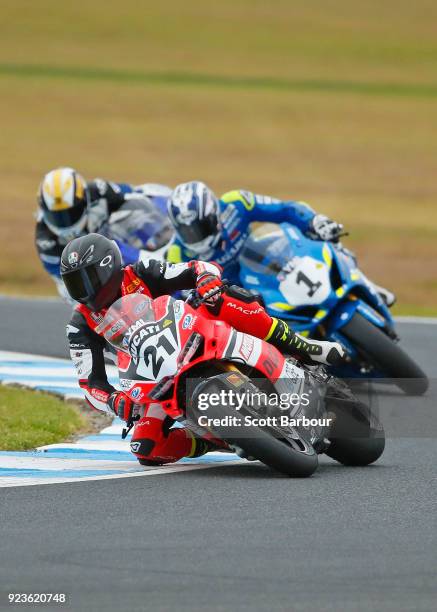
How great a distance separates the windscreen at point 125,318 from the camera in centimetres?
680

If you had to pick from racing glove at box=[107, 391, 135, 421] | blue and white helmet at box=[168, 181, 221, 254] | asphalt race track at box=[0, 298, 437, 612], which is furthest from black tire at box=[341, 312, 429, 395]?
racing glove at box=[107, 391, 135, 421]

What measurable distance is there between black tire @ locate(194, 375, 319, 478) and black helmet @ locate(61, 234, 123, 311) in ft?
2.67

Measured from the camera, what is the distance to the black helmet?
273 inches

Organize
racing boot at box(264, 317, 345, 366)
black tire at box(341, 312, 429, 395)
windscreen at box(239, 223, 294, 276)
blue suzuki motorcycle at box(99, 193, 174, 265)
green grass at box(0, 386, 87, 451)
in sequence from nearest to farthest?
racing boot at box(264, 317, 345, 366), green grass at box(0, 386, 87, 451), black tire at box(341, 312, 429, 395), windscreen at box(239, 223, 294, 276), blue suzuki motorcycle at box(99, 193, 174, 265)

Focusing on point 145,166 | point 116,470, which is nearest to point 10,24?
point 145,166

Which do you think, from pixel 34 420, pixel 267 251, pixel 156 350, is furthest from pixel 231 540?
pixel 267 251

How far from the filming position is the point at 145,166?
2902 cm

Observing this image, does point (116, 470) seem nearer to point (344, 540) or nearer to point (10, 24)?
point (344, 540)

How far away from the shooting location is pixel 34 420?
8.84m

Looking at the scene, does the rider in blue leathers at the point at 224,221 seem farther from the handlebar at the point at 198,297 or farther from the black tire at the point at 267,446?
the black tire at the point at 267,446

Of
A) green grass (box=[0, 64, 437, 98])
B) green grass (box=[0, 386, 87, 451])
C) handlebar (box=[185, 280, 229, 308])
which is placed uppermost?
handlebar (box=[185, 280, 229, 308])

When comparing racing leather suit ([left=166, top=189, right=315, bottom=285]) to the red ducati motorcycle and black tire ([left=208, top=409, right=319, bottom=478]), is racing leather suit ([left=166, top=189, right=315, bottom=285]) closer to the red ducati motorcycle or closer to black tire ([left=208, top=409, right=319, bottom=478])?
the red ducati motorcycle

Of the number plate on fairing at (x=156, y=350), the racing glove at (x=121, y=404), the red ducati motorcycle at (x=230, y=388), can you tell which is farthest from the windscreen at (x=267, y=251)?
the number plate on fairing at (x=156, y=350)

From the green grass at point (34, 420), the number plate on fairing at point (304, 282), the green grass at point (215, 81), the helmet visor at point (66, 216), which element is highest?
the number plate on fairing at point (304, 282)
